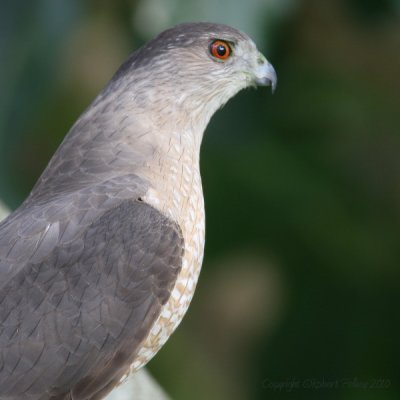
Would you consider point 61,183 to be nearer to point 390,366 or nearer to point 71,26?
point 71,26

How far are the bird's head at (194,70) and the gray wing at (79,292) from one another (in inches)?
31.1

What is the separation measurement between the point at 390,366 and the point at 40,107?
3439mm

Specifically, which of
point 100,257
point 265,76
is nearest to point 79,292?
point 100,257

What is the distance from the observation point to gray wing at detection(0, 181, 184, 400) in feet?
16.7

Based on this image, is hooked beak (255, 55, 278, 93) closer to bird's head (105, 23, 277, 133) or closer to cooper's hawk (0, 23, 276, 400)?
bird's head (105, 23, 277, 133)

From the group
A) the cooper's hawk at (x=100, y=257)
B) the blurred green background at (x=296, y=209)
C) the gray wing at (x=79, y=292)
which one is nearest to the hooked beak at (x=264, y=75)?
the cooper's hawk at (x=100, y=257)

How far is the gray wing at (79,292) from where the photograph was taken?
5.10m

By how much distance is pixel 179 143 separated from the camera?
5754 mm

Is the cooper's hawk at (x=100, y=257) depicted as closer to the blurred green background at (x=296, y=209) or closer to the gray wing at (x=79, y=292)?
the gray wing at (x=79, y=292)

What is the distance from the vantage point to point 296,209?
972 centimetres

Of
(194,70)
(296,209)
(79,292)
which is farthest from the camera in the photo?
(296,209)

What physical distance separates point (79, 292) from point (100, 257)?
180 mm

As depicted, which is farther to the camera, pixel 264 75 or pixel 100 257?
pixel 264 75

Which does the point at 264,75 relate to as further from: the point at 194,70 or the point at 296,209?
the point at 296,209
